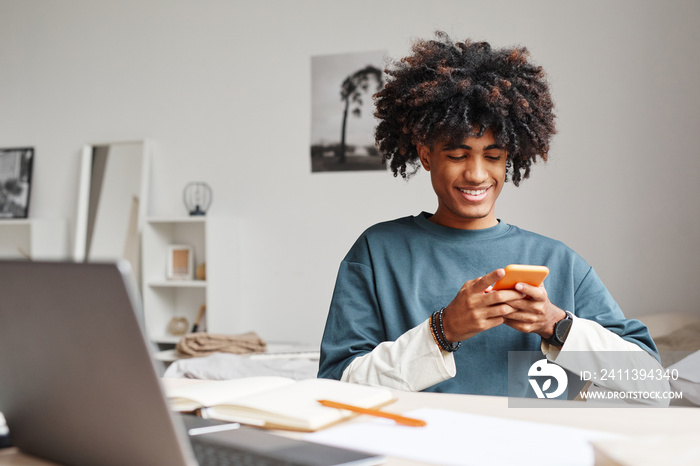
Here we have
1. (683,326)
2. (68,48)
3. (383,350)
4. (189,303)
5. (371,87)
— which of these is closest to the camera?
(383,350)

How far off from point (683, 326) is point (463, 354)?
1810 millimetres

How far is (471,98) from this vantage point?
4.67 feet

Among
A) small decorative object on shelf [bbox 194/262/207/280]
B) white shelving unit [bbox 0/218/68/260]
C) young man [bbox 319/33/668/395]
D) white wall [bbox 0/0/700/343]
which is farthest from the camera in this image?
white shelving unit [bbox 0/218/68/260]

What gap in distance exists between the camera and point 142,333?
0.52 metres

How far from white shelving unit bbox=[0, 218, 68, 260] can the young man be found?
3186 mm

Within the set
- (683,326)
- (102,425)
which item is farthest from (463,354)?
(683,326)

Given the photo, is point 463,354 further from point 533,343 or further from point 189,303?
point 189,303

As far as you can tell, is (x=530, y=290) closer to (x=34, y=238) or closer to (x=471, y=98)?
(x=471, y=98)

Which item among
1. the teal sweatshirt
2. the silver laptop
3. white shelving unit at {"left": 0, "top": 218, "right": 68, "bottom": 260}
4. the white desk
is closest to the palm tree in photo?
white shelving unit at {"left": 0, "top": 218, "right": 68, "bottom": 260}

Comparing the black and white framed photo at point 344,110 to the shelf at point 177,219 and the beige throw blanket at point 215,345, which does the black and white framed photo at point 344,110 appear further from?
the beige throw blanket at point 215,345

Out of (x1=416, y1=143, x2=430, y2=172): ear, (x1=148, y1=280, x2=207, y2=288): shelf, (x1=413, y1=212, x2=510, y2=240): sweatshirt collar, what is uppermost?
(x1=416, y1=143, x2=430, y2=172): ear

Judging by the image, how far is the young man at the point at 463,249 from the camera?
133 cm

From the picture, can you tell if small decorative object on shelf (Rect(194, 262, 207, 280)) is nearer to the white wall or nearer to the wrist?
the white wall

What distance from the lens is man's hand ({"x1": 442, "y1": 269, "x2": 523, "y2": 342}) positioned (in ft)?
3.67
